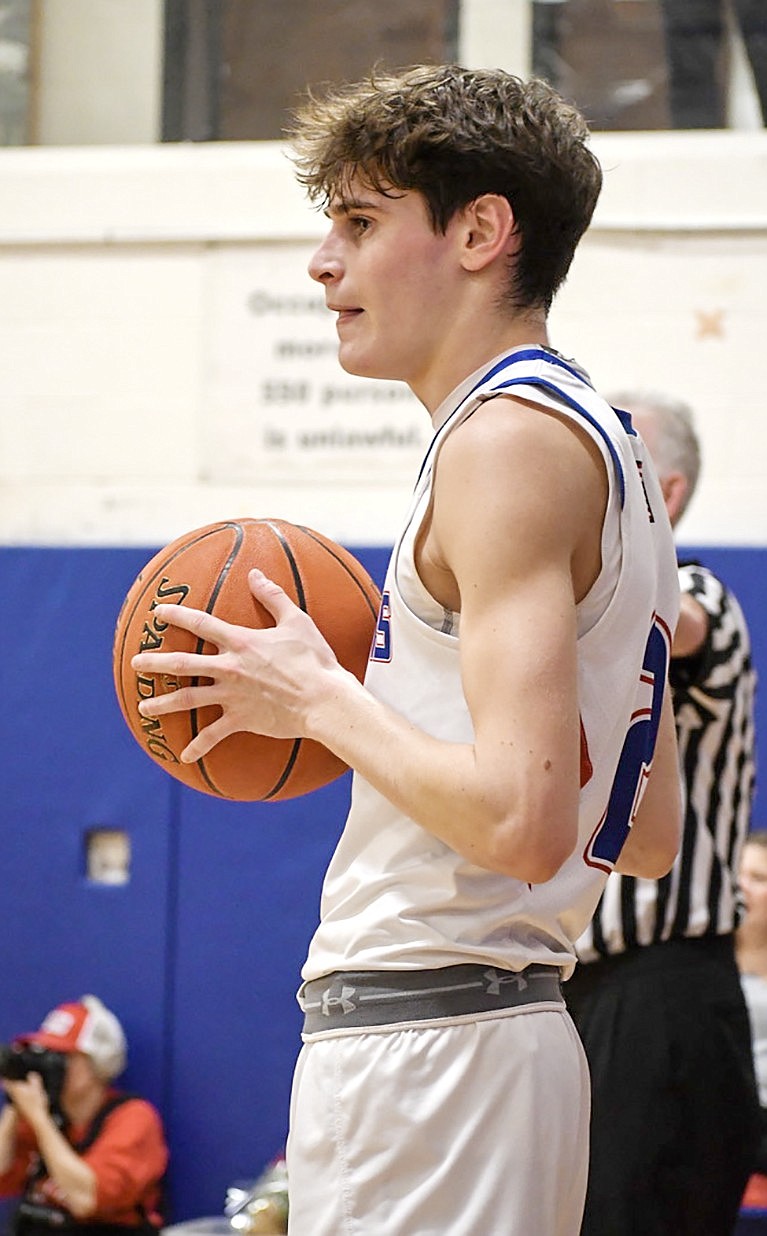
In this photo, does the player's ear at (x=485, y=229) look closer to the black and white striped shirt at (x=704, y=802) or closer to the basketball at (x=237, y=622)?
the basketball at (x=237, y=622)

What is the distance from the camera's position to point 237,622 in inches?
70.0

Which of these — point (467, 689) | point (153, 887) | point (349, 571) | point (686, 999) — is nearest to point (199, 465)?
point (153, 887)

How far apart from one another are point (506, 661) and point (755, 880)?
3.43 m

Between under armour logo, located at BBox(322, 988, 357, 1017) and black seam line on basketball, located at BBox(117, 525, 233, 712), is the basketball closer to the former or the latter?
black seam line on basketball, located at BBox(117, 525, 233, 712)

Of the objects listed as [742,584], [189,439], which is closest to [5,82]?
[189,439]

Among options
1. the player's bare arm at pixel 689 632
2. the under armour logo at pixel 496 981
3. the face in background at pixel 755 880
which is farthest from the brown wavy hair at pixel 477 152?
the face in background at pixel 755 880

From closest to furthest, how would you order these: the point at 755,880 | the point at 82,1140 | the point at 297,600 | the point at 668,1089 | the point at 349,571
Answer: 1. the point at 297,600
2. the point at 349,571
3. the point at 668,1089
4. the point at 755,880
5. the point at 82,1140

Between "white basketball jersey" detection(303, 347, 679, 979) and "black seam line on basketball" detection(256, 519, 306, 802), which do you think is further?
"black seam line on basketball" detection(256, 519, 306, 802)

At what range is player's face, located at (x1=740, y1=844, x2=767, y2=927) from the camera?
4.69 metres

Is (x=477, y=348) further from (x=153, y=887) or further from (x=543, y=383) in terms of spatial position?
(x=153, y=887)

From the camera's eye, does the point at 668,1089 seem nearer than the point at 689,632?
Yes

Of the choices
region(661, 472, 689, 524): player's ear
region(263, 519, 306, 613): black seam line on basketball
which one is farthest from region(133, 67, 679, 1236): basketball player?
region(661, 472, 689, 524): player's ear

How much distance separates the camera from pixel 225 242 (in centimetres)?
622

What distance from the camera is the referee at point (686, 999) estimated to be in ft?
8.36
